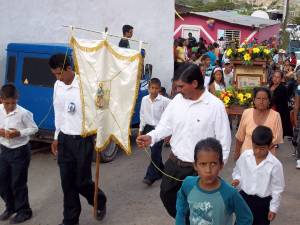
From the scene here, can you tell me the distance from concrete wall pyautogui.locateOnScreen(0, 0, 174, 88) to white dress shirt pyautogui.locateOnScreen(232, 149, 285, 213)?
6675mm

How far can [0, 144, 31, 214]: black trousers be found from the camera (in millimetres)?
5602

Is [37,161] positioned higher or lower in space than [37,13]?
lower

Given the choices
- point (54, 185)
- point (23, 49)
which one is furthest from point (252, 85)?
point (23, 49)

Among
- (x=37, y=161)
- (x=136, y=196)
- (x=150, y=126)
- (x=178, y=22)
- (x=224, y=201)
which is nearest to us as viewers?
(x=224, y=201)

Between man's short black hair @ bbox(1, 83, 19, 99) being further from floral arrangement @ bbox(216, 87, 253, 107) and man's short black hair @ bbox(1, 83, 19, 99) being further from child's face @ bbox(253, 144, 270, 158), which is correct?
floral arrangement @ bbox(216, 87, 253, 107)

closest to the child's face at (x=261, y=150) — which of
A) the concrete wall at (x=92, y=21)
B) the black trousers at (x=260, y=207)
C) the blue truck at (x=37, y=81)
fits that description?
the black trousers at (x=260, y=207)

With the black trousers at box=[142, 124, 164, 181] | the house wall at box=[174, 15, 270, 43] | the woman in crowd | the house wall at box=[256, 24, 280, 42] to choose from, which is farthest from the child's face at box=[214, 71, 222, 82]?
the house wall at box=[256, 24, 280, 42]

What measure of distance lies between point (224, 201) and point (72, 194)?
2.63 meters

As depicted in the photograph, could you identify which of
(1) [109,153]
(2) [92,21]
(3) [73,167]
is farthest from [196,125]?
(2) [92,21]

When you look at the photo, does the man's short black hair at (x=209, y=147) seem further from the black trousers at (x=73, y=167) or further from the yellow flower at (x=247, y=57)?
the yellow flower at (x=247, y=57)

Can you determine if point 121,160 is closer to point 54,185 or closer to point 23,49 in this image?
point 54,185

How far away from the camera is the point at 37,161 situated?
859 cm

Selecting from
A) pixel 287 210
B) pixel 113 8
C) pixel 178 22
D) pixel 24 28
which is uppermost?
pixel 178 22

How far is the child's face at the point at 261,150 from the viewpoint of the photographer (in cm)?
435
